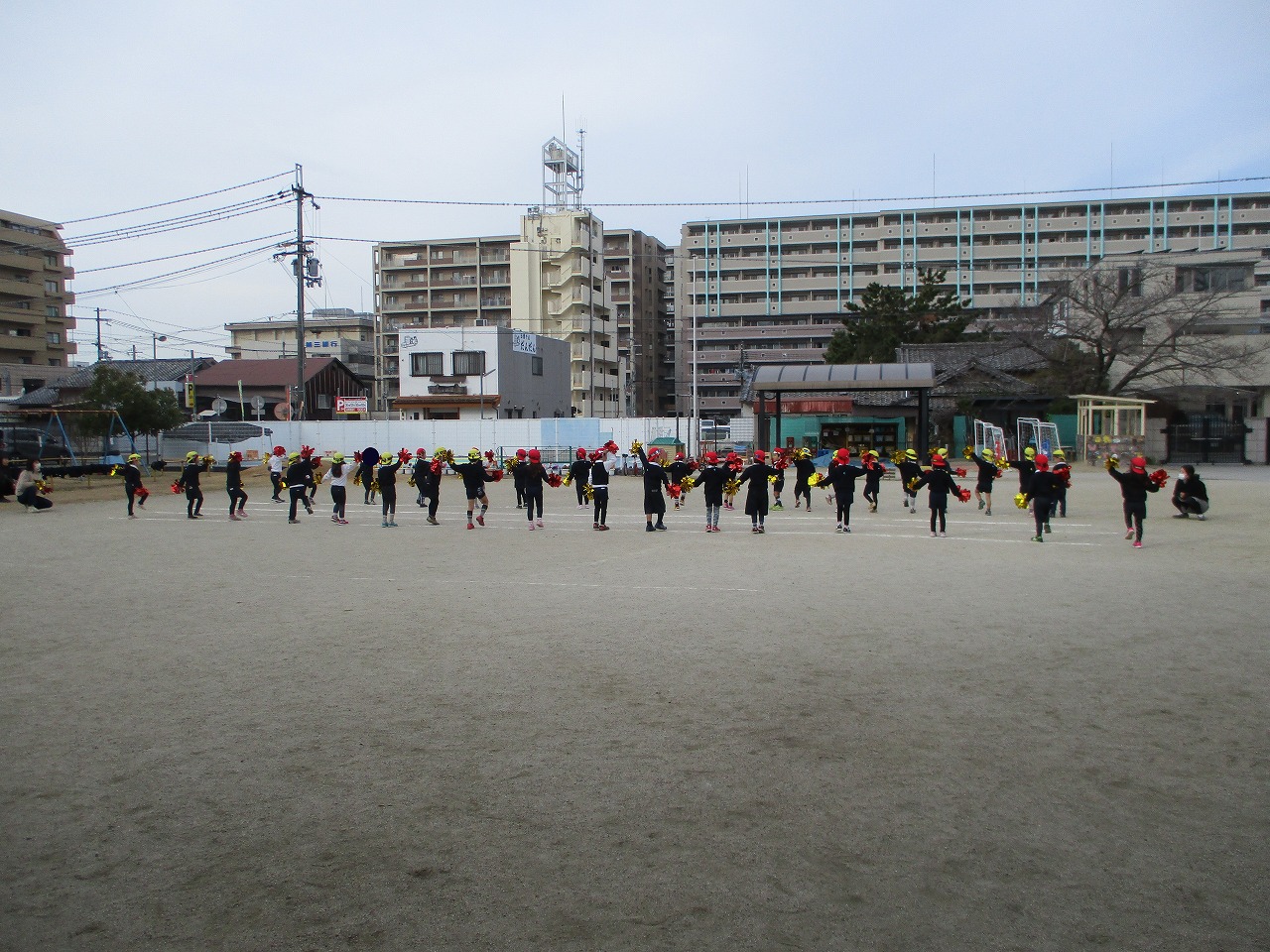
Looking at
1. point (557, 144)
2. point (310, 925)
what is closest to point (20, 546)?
point (310, 925)

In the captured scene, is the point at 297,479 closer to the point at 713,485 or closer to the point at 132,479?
the point at 132,479

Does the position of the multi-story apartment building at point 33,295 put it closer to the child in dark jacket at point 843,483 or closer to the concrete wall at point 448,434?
the concrete wall at point 448,434

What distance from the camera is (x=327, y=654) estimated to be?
24.1ft

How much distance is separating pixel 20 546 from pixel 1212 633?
1681cm

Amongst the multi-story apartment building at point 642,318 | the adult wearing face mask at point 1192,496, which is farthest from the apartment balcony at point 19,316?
the adult wearing face mask at point 1192,496

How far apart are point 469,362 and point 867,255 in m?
35.9

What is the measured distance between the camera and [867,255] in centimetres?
7025

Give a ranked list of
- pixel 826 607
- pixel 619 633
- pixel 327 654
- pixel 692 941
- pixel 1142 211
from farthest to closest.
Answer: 1. pixel 1142 211
2. pixel 826 607
3. pixel 619 633
4. pixel 327 654
5. pixel 692 941

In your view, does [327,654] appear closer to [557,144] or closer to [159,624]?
[159,624]

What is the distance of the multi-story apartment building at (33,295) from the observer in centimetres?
5094

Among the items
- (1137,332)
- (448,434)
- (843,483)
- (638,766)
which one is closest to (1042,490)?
(843,483)

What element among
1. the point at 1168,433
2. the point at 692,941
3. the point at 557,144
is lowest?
the point at 692,941

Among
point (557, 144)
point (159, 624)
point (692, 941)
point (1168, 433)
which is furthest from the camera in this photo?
point (557, 144)

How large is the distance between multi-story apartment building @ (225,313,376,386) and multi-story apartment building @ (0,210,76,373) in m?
14.9
